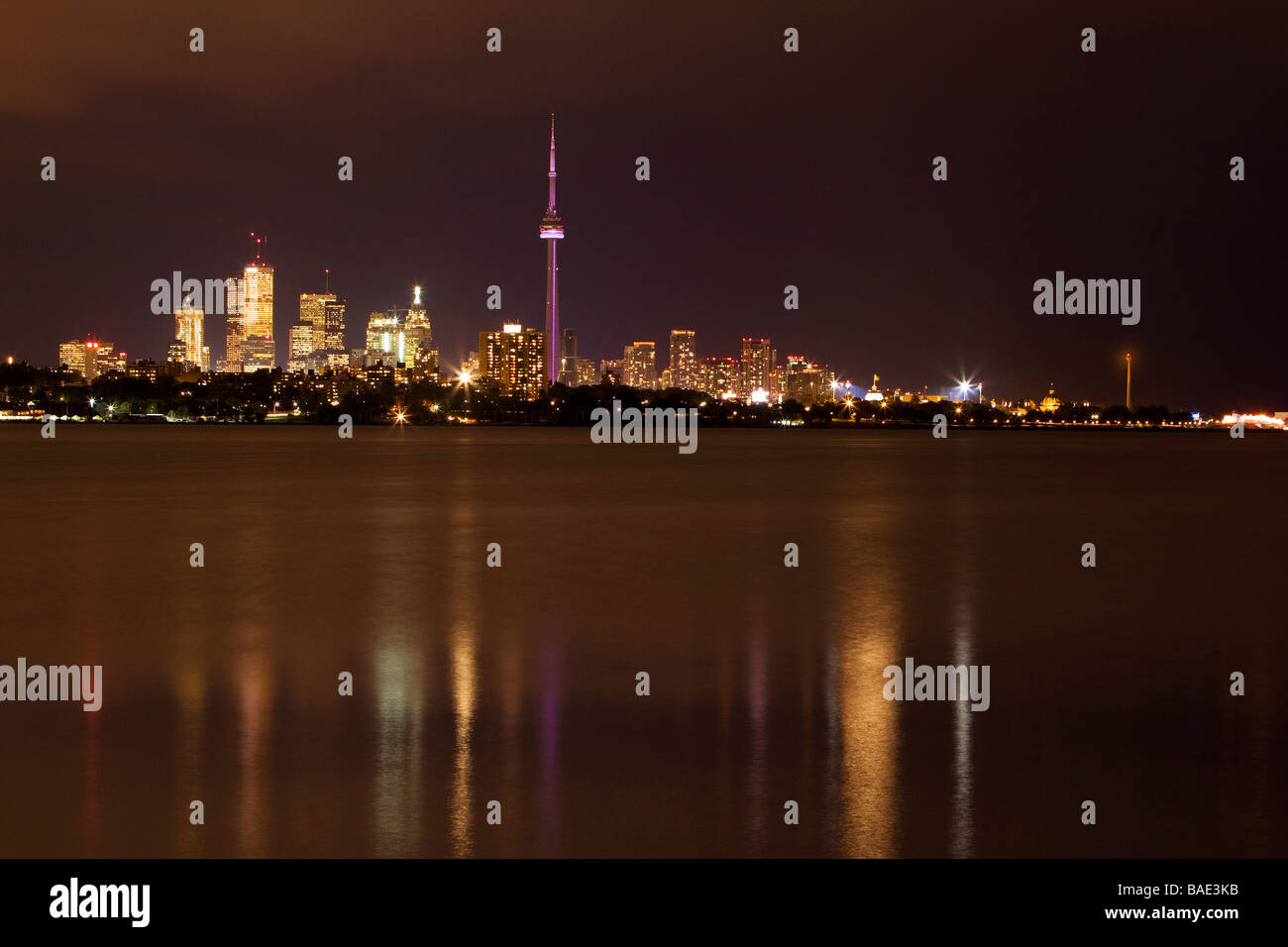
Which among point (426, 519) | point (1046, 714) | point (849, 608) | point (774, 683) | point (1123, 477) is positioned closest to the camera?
point (1046, 714)

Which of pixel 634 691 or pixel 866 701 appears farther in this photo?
pixel 634 691

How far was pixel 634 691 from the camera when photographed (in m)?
9.34

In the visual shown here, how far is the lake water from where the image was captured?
6395 mm

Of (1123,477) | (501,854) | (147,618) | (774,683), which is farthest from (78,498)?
(1123,477)

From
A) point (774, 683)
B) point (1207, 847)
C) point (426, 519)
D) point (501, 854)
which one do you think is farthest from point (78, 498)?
point (1207, 847)

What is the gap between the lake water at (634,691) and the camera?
6.39 meters

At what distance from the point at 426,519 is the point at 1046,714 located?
1790 centimetres

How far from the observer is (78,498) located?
96.1 feet

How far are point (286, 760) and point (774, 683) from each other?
4138mm

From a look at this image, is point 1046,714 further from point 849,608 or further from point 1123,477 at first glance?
point 1123,477

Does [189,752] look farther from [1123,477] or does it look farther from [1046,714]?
[1123,477]

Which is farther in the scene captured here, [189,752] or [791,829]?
[189,752]

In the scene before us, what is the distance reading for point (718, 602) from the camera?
1402 centimetres
